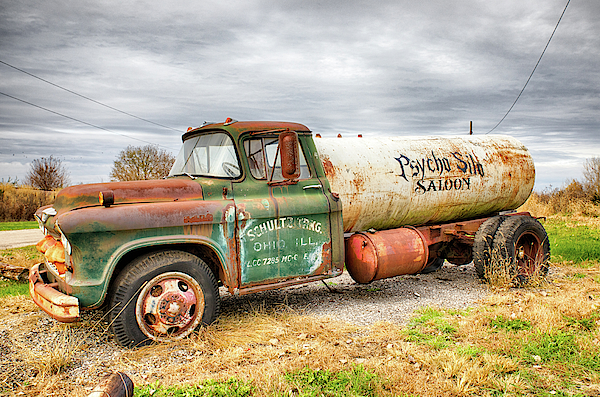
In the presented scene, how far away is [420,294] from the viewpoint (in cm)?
718

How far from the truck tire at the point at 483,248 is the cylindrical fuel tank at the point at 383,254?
3.49ft

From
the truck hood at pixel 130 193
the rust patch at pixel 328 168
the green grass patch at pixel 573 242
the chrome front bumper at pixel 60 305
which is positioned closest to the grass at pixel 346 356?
the chrome front bumper at pixel 60 305

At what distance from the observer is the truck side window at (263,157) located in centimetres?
541

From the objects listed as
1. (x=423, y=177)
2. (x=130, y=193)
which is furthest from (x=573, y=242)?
(x=130, y=193)

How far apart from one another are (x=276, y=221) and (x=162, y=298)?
150 centimetres

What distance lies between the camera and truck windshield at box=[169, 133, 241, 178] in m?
5.34

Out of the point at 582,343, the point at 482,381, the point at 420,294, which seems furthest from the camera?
the point at 420,294

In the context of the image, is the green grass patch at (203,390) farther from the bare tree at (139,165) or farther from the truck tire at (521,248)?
the bare tree at (139,165)

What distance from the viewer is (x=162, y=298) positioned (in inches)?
185

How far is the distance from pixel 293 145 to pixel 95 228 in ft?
7.24

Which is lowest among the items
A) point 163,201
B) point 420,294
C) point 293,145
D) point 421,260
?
point 420,294

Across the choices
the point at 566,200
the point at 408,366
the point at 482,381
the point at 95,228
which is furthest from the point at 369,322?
the point at 566,200

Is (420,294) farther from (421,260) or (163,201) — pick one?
(163,201)

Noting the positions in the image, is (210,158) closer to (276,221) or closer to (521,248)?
(276,221)
